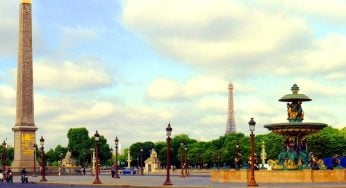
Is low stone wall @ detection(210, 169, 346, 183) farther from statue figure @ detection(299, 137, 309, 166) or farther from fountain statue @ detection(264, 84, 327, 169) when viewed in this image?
statue figure @ detection(299, 137, 309, 166)

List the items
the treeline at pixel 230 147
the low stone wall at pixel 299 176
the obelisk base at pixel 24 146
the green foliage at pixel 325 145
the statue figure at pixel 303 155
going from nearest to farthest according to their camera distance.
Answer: the low stone wall at pixel 299 176 < the statue figure at pixel 303 155 < the obelisk base at pixel 24 146 < the green foliage at pixel 325 145 < the treeline at pixel 230 147

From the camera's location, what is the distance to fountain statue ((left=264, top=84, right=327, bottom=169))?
50.3 meters

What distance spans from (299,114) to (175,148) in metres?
116

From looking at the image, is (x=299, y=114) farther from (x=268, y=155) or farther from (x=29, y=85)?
(x=268, y=155)

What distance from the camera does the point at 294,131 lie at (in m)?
51.3

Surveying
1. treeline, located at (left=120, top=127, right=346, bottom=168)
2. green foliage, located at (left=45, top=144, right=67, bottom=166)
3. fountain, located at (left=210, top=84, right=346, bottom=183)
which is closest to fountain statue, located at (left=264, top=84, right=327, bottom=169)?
fountain, located at (left=210, top=84, right=346, bottom=183)

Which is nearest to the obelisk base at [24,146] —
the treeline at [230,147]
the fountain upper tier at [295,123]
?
the treeline at [230,147]

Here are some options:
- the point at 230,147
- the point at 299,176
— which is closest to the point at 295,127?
the point at 299,176

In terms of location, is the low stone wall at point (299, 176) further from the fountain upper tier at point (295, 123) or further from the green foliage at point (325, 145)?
the green foliage at point (325, 145)

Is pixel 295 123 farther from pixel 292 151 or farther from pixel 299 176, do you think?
pixel 299 176

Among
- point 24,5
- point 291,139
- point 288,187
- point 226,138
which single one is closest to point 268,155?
point 226,138

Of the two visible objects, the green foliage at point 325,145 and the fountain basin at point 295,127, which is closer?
the fountain basin at point 295,127

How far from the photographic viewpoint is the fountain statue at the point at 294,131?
5034 centimetres

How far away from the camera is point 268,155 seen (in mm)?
116812
